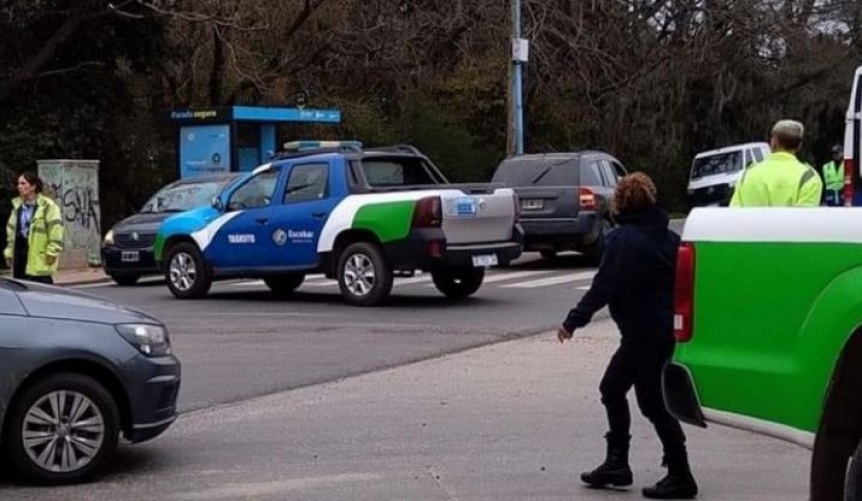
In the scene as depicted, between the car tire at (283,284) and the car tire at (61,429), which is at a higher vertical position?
the car tire at (61,429)

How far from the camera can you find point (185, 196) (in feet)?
69.7

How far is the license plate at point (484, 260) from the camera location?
15.6 m

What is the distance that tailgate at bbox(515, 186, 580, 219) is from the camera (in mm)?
20656

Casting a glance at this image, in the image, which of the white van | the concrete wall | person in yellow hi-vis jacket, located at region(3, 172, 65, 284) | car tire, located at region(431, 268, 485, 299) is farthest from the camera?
the white van

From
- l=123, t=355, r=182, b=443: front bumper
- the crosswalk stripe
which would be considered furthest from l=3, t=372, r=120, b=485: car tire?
the crosswalk stripe

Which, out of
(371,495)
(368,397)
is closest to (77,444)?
(371,495)

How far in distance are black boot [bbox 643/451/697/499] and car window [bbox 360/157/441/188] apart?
31.4ft

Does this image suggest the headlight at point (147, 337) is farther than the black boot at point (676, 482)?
Yes

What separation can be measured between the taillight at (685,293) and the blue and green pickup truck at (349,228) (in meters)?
9.82

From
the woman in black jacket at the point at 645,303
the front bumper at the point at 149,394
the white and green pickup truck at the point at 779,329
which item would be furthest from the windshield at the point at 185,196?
the white and green pickup truck at the point at 779,329

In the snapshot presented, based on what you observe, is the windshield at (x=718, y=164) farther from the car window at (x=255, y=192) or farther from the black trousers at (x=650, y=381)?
the black trousers at (x=650, y=381)

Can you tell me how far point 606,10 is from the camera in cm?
3888

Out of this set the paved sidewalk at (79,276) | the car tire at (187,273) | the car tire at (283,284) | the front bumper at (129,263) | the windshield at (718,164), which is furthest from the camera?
the windshield at (718,164)

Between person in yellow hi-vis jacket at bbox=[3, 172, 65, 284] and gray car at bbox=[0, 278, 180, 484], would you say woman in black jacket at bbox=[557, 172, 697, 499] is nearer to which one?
gray car at bbox=[0, 278, 180, 484]
